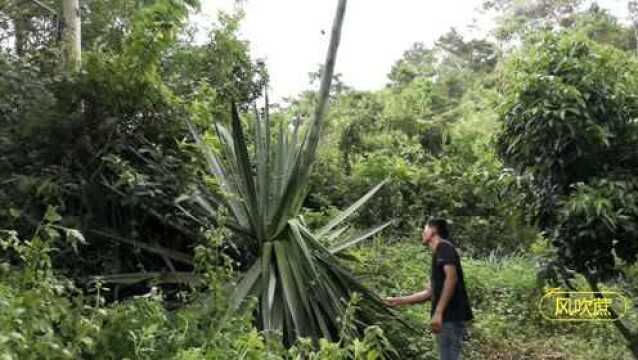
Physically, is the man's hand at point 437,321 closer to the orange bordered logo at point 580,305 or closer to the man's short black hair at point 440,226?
the man's short black hair at point 440,226

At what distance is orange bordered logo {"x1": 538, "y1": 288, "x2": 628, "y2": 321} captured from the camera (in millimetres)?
5130

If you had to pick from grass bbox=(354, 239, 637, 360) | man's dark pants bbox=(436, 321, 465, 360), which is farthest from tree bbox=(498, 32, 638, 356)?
grass bbox=(354, 239, 637, 360)

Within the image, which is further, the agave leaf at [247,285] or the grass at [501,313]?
the grass at [501,313]

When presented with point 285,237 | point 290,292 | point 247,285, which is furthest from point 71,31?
point 290,292

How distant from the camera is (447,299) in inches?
167

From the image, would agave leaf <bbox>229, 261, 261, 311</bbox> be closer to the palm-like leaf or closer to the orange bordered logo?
the palm-like leaf

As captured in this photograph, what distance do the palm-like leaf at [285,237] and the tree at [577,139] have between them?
4.48 ft

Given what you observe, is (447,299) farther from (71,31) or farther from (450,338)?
(71,31)

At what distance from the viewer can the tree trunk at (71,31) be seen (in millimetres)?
5836

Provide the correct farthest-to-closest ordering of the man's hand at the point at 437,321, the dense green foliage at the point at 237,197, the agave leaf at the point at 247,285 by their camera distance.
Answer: the man's hand at the point at 437,321
the agave leaf at the point at 247,285
the dense green foliage at the point at 237,197

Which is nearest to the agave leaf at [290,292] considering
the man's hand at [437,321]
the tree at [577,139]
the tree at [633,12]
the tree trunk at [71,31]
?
the man's hand at [437,321]

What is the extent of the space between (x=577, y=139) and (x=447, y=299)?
4.15 ft

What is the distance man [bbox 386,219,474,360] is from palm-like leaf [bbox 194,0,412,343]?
52cm

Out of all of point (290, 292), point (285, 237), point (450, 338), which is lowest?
point (450, 338)
